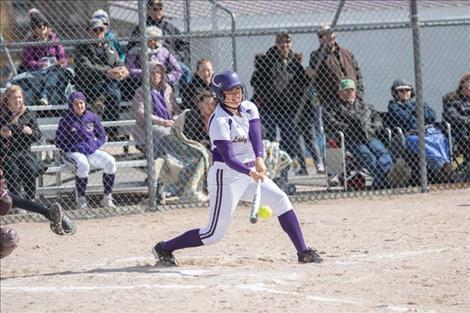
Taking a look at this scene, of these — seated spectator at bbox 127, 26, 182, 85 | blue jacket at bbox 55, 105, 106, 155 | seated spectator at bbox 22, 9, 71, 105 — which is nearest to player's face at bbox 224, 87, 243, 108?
blue jacket at bbox 55, 105, 106, 155

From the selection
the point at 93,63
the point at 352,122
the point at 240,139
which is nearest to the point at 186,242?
the point at 240,139

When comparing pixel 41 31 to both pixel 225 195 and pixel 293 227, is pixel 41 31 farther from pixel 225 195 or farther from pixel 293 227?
pixel 293 227

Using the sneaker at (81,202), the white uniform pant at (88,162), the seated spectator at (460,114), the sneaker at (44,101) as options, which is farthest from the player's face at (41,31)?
the seated spectator at (460,114)

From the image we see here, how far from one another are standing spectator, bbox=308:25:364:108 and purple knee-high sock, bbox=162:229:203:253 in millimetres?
5081

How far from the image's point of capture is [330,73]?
43.9ft

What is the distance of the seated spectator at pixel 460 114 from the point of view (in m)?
13.4

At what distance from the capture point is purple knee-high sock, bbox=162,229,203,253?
336 inches

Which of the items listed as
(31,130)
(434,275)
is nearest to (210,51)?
→ (31,130)

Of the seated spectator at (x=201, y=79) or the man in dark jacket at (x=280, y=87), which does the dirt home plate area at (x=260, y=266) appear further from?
the seated spectator at (x=201, y=79)

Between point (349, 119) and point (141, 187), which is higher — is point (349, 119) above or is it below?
above

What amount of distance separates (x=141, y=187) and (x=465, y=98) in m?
4.11

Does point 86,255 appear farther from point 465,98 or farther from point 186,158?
point 465,98

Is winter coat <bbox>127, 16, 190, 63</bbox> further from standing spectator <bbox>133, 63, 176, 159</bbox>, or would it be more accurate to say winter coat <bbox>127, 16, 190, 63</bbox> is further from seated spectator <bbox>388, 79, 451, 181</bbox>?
seated spectator <bbox>388, 79, 451, 181</bbox>

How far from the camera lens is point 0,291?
7.64 m
